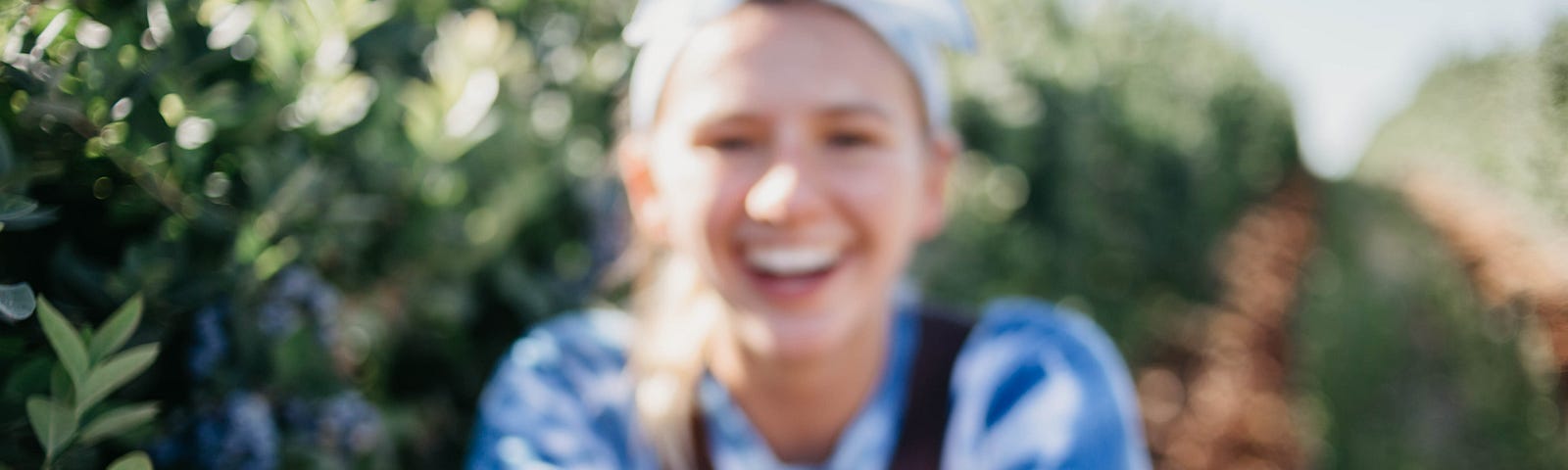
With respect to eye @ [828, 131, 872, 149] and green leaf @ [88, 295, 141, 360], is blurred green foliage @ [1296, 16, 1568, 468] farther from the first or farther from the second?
green leaf @ [88, 295, 141, 360]

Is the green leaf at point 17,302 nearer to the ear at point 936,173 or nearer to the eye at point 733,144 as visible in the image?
the eye at point 733,144

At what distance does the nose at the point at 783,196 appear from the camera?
4.23 ft

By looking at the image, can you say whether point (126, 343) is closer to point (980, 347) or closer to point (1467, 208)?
point (980, 347)

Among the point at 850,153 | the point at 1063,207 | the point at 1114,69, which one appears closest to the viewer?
the point at 850,153

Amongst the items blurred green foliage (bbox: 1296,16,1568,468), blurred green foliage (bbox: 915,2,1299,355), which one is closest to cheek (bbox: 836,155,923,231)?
blurred green foliage (bbox: 1296,16,1568,468)

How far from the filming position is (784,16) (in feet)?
4.51

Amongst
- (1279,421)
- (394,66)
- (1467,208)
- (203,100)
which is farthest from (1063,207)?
(203,100)

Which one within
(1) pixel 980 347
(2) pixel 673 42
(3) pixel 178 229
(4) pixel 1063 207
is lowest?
(4) pixel 1063 207

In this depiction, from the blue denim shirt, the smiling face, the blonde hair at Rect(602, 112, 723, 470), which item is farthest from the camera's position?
the blonde hair at Rect(602, 112, 723, 470)

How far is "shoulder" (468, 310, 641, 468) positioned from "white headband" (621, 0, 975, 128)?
363 mm

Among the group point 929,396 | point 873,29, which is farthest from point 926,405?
point 873,29

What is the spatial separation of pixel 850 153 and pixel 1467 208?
21.1 ft

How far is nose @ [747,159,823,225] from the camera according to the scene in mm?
1288

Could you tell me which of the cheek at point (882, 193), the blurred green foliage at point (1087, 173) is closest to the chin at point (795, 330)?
the cheek at point (882, 193)
